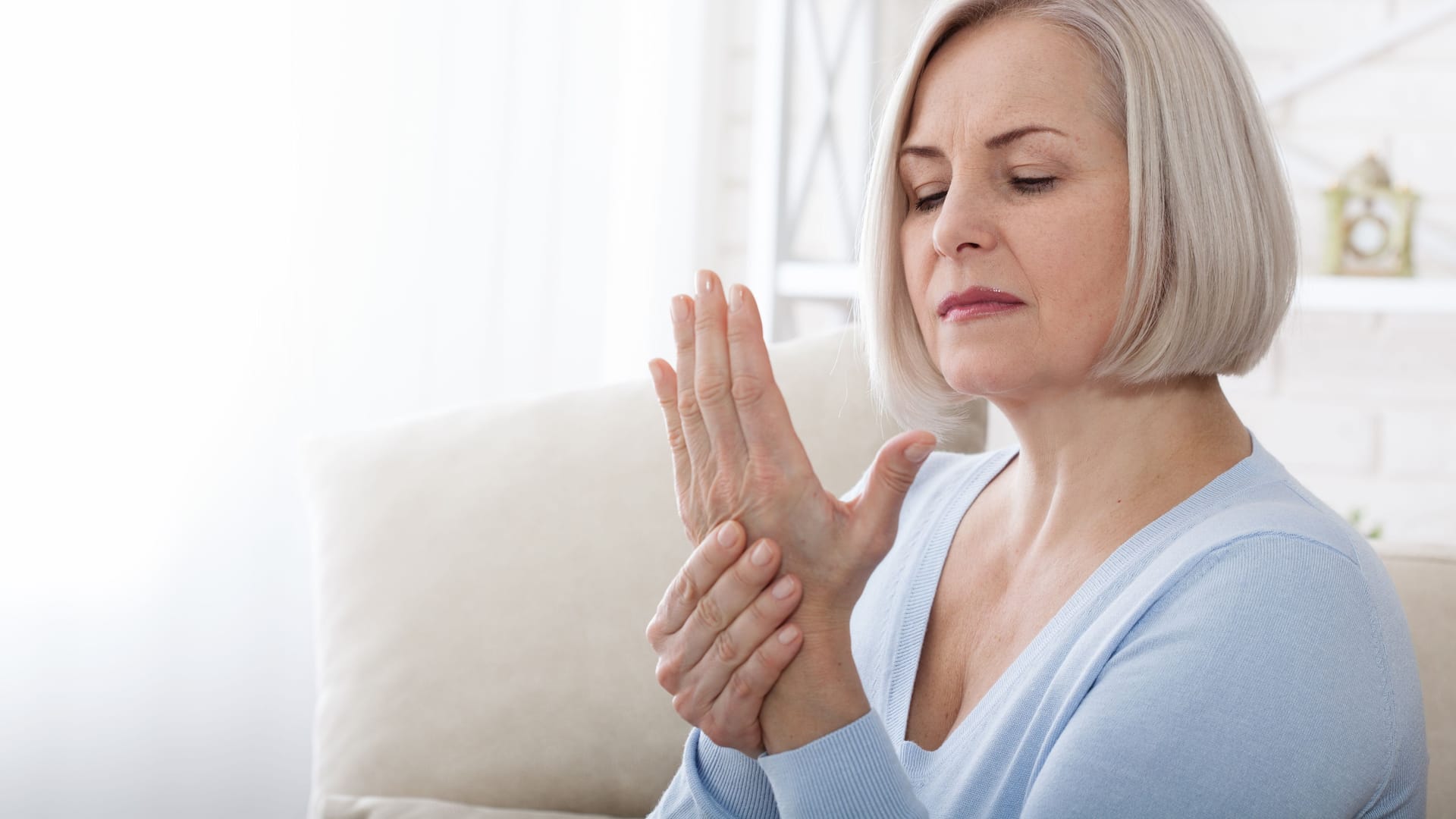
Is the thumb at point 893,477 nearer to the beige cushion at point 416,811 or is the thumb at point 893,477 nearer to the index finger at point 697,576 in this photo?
the index finger at point 697,576

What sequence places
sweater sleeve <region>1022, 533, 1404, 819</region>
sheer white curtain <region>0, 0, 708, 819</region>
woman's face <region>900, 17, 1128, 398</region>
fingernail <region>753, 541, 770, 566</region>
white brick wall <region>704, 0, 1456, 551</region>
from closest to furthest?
sweater sleeve <region>1022, 533, 1404, 819</region>
fingernail <region>753, 541, 770, 566</region>
woman's face <region>900, 17, 1128, 398</region>
sheer white curtain <region>0, 0, 708, 819</region>
white brick wall <region>704, 0, 1456, 551</region>

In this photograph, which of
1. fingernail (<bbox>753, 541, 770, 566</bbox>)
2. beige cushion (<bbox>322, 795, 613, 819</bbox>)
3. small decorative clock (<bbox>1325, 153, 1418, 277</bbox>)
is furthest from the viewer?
small decorative clock (<bbox>1325, 153, 1418, 277</bbox>)

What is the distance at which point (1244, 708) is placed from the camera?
79 centimetres

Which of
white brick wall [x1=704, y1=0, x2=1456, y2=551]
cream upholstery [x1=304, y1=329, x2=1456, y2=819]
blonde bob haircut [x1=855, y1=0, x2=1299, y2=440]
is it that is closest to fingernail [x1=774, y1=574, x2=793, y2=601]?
blonde bob haircut [x1=855, y1=0, x2=1299, y2=440]

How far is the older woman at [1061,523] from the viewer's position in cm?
82

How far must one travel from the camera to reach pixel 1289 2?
245 centimetres

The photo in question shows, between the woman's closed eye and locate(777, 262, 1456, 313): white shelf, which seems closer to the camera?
the woman's closed eye

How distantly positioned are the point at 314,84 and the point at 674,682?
136cm

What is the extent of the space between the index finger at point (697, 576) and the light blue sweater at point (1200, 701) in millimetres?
131

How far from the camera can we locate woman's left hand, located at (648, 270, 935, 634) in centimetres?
90

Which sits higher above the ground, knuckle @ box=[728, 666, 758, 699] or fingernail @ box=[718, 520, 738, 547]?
fingernail @ box=[718, 520, 738, 547]

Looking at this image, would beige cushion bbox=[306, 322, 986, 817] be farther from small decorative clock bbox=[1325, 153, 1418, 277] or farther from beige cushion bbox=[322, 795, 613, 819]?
small decorative clock bbox=[1325, 153, 1418, 277]

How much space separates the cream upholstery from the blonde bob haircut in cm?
52

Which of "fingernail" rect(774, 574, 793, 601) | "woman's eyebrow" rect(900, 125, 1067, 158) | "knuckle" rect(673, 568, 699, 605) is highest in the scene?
"woman's eyebrow" rect(900, 125, 1067, 158)
